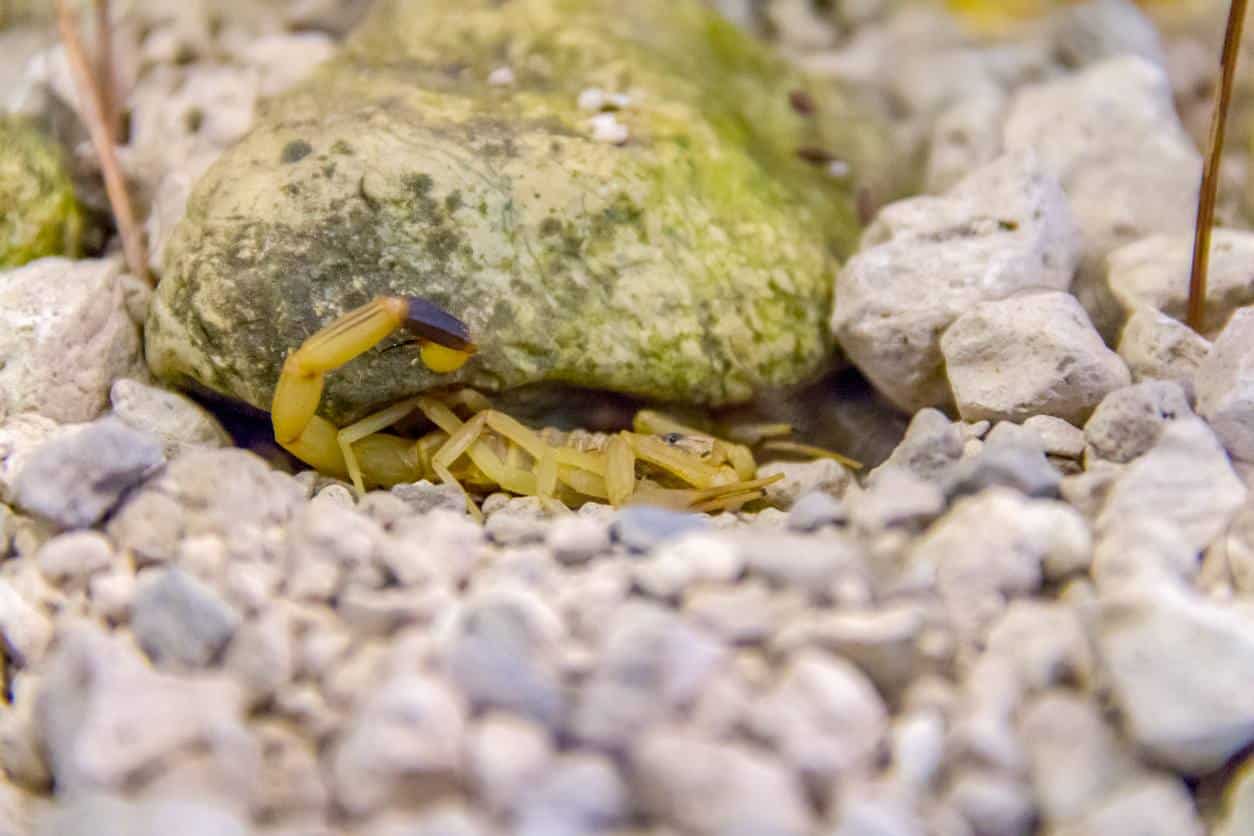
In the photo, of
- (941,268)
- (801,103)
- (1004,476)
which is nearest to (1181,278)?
(941,268)

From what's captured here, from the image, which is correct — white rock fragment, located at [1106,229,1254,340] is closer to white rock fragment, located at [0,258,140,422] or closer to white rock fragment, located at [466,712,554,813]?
white rock fragment, located at [466,712,554,813]

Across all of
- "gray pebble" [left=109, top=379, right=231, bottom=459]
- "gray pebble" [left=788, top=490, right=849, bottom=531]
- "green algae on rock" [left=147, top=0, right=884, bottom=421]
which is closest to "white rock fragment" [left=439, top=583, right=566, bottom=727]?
"gray pebble" [left=788, top=490, right=849, bottom=531]

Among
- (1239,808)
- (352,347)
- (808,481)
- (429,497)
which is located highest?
(352,347)

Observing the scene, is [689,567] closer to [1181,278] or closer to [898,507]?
[898,507]

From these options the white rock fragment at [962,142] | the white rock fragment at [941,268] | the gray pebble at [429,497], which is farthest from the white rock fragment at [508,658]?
the white rock fragment at [962,142]

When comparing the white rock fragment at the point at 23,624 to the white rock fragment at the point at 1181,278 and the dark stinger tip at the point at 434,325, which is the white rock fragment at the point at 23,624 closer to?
the dark stinger tip at the point at 434,325

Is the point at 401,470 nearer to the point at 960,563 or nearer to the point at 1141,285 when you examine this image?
the point at 960,563
